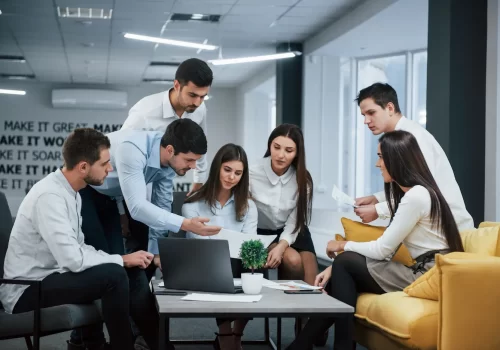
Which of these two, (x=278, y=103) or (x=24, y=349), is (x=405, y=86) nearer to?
(x=278, y=103)

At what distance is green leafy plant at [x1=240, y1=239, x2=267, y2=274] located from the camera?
3273 mm

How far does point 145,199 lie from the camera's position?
3.75 metres

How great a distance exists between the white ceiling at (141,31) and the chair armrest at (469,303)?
21.0ft

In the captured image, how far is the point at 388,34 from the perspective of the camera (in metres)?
9.45

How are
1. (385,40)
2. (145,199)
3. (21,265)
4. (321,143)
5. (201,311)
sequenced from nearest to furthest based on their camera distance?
(201,311), (21,265), (145,199), (385,40), (321,143)

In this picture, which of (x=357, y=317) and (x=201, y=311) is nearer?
(x=201, y=311)

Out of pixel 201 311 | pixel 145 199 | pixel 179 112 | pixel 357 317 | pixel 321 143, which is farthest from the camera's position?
pixel 321 143

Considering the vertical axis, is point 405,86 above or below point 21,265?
above

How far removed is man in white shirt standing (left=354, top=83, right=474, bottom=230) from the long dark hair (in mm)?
644

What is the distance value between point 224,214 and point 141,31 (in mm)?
6996

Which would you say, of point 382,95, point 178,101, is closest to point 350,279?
point 382,95

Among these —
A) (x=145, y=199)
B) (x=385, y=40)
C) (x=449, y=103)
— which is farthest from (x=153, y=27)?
(x=145, y=199)

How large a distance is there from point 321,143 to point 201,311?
8674mm

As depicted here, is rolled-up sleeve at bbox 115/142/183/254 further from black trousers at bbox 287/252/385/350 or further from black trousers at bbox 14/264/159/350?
black trousers at bbox 287/252/385/350
